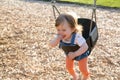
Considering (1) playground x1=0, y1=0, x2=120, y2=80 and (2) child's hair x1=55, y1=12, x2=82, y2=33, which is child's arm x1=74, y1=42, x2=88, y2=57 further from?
(1) playground x1=0, y1=0, x2=120, y2=80

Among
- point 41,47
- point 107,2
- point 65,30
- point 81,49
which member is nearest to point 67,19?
point 65,30

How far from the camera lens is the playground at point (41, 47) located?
185 inches

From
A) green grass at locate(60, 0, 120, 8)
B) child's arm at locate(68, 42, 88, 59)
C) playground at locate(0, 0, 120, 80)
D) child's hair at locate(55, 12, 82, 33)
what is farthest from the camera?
green grass at locate(60, 0, 120, 8)

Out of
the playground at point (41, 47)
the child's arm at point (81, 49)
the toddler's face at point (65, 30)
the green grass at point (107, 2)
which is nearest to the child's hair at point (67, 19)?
the toddler's face at point (65, 30)

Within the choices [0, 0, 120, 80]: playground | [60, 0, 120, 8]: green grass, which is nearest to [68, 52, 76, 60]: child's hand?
[0, 0, 120, 80]: playground

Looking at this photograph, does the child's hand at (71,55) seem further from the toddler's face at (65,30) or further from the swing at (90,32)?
the toddler's face at (65,30)

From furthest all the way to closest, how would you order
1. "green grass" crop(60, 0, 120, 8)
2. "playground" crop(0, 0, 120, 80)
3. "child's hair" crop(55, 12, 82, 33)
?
"green grass" crop(60, 0, 120, 8)
"playground" crop(0, 0, 120, 80)
"child's hair" crop(55, 12, 82, 33)

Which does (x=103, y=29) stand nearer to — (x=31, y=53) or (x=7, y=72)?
(x=31, y=53)

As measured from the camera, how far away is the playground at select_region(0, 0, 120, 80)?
4688 mm

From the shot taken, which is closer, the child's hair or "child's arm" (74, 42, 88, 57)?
A: the child's hair

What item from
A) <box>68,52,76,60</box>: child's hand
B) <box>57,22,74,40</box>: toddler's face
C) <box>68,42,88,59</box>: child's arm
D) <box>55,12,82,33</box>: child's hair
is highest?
<box>55,12,82,33</box>: child's hair

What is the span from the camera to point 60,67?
492 centimetres

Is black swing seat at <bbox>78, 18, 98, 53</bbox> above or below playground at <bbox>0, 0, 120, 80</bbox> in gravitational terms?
above

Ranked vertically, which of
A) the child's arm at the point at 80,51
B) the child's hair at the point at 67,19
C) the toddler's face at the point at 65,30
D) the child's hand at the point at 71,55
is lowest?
the child's hand at the point at 71,55
